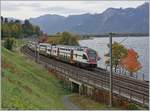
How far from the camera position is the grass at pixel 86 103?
37219mm

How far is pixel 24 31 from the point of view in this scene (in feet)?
573

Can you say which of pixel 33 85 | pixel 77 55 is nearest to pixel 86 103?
pixel 33 85

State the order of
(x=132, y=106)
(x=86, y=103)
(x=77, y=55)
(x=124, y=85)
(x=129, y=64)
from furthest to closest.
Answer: (x=129, y=64) < (x=77, y=55) < (x=86, y=103) < (x=124, y=85) < (x=132, y=106)

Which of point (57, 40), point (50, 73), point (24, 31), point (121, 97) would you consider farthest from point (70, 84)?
point (24, 31)

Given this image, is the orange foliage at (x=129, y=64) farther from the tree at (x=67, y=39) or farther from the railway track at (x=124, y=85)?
the tree at (x=67, y=39)

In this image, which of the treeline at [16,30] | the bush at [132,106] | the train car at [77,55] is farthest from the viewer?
the treeline at [16,30]

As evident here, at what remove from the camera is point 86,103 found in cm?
4012

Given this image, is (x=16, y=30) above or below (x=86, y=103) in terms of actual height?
above

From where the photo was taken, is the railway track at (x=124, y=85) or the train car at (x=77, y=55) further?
the train car at (x=77, y=55)

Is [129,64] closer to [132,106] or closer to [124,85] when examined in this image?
[124,85]

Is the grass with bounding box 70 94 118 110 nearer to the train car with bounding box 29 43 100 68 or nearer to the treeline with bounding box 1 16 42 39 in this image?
the train car with bounding box 29 43 100 68

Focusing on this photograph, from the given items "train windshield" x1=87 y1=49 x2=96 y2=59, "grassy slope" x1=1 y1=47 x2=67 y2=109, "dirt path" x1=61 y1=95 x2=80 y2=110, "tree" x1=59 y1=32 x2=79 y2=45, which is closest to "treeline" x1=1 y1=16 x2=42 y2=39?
"tree" x1=59 y1=32 x2=79 y2=45

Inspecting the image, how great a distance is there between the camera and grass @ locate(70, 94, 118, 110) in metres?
37.2

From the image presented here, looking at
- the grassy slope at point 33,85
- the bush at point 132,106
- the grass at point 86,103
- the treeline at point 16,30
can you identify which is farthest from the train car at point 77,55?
the treeline at point 16,30
